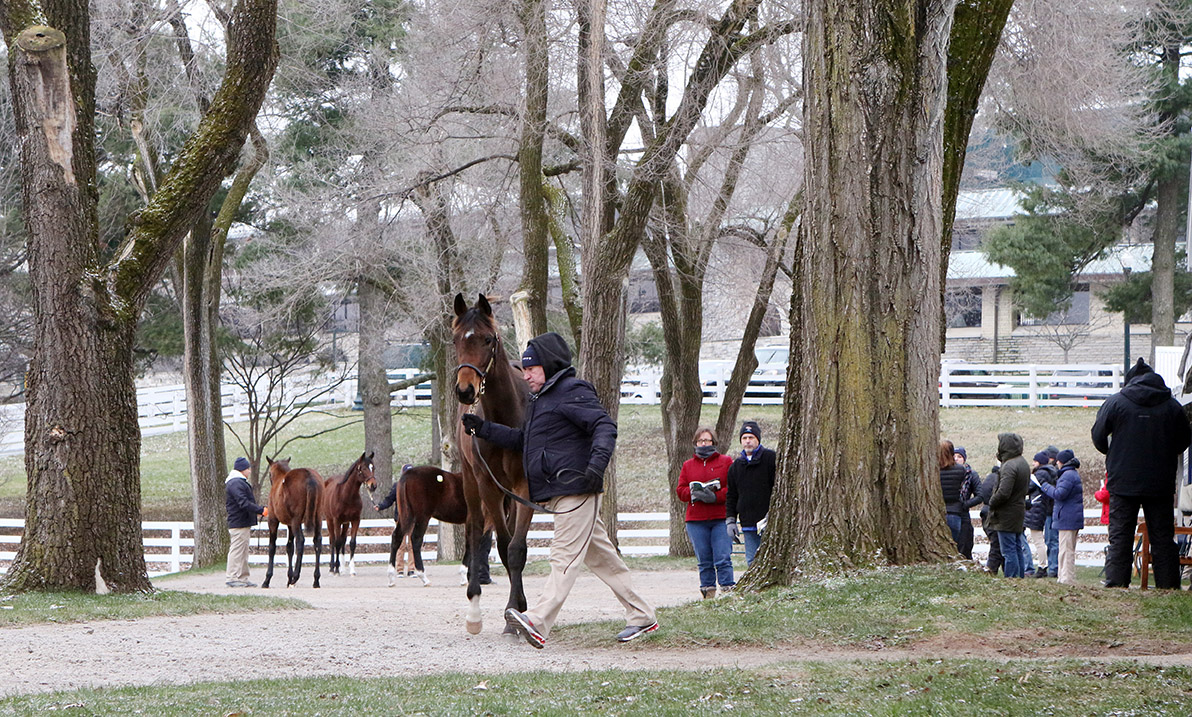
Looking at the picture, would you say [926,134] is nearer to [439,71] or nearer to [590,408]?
[590,408]

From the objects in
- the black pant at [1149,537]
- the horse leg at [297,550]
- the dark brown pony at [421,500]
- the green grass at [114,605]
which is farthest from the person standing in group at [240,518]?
the black pant at [1149,537]

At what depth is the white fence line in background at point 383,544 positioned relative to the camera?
79.5 ft

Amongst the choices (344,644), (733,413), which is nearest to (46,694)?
(344,644)

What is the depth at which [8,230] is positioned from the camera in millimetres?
28125

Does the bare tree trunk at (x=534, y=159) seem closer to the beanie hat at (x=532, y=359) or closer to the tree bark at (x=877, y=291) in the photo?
the tree bark at (x=877, y=291)

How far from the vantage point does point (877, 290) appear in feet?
29.5

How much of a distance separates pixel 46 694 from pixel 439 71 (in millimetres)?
13753

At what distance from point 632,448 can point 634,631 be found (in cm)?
2947

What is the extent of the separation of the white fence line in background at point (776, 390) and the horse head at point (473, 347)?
25.0 meters

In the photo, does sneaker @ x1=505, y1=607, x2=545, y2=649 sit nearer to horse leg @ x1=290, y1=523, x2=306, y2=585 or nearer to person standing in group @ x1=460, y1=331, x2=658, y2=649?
person standing in group @ x1=460, y1=331, x2=658, y2=649

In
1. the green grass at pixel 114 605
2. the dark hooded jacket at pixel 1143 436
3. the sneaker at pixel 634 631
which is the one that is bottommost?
the green grass at pixel 114 605

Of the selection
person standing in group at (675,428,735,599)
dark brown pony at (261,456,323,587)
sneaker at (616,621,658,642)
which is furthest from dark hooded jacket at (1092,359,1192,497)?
dark brown pony at (261,456,323,587)

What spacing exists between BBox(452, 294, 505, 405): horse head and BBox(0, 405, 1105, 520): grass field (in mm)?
22714

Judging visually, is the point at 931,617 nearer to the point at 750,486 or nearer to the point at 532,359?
the point at 532,359
